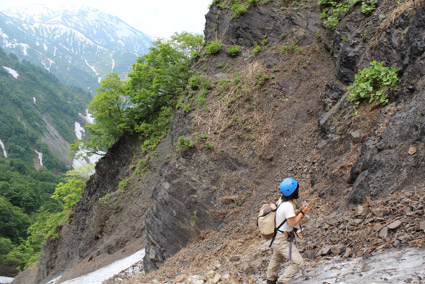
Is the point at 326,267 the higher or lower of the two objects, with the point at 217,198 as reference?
lower

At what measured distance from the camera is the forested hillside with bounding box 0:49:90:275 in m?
52.9

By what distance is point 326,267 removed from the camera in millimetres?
4422

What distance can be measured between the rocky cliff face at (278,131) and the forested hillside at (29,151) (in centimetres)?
2836

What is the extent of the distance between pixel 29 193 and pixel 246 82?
241ft

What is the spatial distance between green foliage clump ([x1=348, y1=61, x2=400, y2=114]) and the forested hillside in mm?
34623

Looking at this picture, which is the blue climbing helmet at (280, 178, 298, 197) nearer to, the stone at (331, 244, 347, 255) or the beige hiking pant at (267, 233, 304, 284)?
the beige hiking pant at (267, 233, 304, 284)

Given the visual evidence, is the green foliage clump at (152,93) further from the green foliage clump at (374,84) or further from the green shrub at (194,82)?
the green foliage clump at (374,84)

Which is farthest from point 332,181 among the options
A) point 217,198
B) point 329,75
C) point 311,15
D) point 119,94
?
point 119,94

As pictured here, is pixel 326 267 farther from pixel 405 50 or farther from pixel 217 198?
pixel 217 198

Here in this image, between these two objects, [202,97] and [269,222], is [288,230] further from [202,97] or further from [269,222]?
Result: [202,97]

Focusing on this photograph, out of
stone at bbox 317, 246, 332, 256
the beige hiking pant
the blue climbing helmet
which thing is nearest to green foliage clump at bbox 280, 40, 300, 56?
stone at bbox 317, 246, 332, 256

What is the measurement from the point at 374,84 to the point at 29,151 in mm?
125846

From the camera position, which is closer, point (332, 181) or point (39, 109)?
point (332, 181)

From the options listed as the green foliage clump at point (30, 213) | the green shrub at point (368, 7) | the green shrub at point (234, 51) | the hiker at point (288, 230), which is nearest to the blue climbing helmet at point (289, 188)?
the hiker at point (288, 230)
